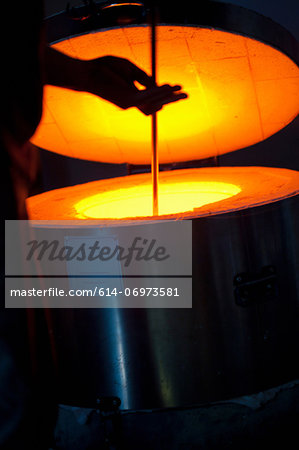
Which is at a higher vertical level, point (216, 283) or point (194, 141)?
point (194, 141)

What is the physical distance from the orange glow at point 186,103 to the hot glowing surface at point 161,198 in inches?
7.0

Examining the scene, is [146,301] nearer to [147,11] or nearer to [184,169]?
[147,11]

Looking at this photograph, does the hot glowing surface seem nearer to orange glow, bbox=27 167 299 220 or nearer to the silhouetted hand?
orange glow, bbox=27 167 299 220

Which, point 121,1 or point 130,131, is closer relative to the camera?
point 121,1

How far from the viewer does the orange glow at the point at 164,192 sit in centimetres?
114

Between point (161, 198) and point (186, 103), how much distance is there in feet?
0.95

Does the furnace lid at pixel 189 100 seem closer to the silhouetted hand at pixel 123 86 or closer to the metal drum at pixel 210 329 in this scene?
the silhouetted hand at pixel 123 86

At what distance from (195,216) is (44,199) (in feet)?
1.78

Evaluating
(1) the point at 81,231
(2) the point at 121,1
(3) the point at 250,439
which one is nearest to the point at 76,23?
(2) the point at 121,1

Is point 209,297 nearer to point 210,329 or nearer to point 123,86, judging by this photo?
point 210,329

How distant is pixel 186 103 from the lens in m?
1.35

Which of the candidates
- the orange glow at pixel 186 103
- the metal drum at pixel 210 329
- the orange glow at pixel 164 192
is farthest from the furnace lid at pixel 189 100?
the metal drum at pixel 210 329

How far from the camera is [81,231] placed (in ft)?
2.81

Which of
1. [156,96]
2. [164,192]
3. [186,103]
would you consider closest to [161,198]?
[164,192]
